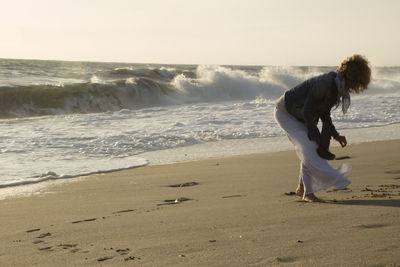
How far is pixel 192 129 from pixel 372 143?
4.21 meters

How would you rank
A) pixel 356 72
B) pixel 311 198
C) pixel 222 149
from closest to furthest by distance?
pixel 356 72
pixel 311 198
pixel 222 149

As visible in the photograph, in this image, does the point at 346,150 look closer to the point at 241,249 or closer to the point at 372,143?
the point at 372,143

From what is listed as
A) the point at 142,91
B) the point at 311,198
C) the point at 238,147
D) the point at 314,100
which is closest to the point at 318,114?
the point at 314,100

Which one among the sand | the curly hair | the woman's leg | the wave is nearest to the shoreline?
the sand

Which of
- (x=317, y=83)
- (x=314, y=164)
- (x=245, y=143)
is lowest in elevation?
(x=245, y=143)

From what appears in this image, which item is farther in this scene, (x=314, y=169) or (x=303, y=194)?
(x=303, y=194)

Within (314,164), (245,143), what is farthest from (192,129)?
(314,164)

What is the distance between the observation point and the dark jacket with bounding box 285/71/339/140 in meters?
4.21

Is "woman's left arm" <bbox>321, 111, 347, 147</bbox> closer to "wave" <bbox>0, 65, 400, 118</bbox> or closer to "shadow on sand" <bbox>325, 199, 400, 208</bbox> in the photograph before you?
"shadow on sand" <bbox>325, 199, 400, 208</bbox>

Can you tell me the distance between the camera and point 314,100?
428 cm

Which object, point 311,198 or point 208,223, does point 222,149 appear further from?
point 208,223

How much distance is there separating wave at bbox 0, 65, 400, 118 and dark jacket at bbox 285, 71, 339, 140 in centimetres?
1590

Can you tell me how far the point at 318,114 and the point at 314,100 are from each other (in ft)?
0.45

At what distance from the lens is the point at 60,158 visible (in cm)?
895
